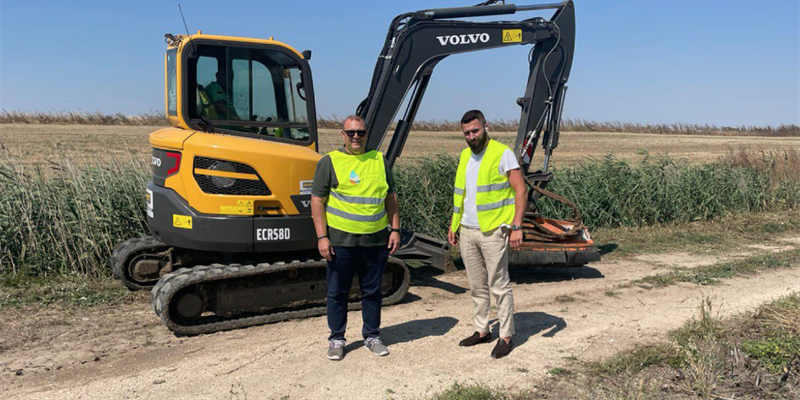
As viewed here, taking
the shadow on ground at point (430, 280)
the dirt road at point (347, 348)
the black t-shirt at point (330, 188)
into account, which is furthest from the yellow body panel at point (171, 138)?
the shadow on ground at point (430, 280)

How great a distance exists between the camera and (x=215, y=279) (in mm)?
6059

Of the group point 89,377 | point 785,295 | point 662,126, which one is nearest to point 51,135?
point 89,377

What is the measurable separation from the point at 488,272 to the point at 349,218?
47.6 inches

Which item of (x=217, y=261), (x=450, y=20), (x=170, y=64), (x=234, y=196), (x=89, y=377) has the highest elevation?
(x=450, y=20)

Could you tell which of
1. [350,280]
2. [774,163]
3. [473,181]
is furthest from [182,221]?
[774,163]

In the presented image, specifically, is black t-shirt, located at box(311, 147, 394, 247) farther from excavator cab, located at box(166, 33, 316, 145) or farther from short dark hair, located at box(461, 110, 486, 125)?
excavator cab, located at box(166, 33, 316, 145)

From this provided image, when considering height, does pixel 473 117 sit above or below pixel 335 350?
above

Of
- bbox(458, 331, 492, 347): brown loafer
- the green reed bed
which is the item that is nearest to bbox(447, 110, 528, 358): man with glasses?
bbox(458, 331, 492, 347): brown loafer

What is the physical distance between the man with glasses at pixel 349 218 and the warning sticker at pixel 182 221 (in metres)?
1.51

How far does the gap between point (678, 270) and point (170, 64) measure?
6542 mm

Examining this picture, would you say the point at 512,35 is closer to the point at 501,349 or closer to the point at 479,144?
the point at 479,144

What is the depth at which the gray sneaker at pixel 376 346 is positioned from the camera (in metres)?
5.39

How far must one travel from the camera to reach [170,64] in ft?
21.6

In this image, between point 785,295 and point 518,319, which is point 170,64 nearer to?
point 518,319
